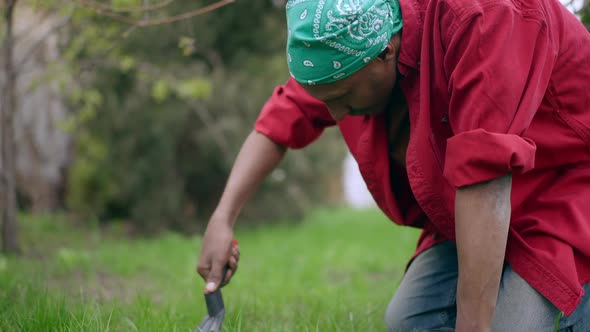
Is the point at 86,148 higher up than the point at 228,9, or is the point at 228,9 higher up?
the point at 228,9

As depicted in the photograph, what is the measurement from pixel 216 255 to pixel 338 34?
2.97 ft

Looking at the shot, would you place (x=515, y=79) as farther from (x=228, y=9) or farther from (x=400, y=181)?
(x=228, y=9)

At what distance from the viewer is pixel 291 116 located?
244cm

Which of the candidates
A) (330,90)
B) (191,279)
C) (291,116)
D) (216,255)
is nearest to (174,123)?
(191,279)

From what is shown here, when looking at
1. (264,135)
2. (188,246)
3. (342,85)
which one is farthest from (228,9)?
(342,85)

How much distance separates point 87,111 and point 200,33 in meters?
1.32

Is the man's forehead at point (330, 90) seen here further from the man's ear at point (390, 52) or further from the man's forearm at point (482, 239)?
the man's forearm at point (482, 239)

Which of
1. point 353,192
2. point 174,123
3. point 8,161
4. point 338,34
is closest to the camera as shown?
point 338,34

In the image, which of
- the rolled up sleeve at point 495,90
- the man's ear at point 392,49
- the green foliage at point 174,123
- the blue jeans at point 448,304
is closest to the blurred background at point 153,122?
the green foliage at point 174,123

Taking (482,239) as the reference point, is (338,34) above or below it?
→ above

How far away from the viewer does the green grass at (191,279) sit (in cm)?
238

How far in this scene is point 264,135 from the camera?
245 centimetres

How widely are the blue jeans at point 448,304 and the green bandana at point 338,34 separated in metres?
0.88

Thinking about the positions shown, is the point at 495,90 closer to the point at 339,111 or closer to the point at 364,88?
the point at 364,88
